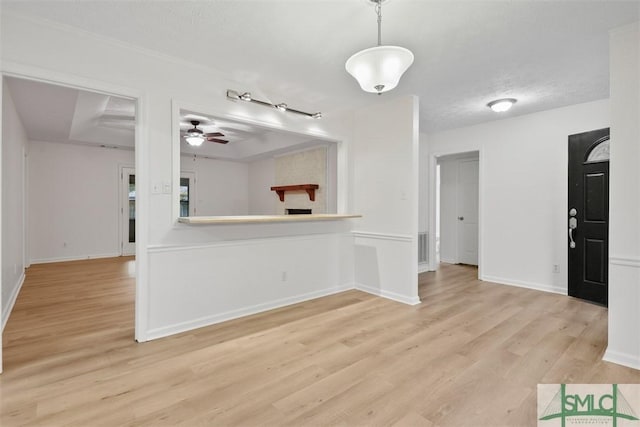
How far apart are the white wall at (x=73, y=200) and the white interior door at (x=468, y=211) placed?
7.00m

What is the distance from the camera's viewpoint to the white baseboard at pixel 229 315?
2854 millimetres

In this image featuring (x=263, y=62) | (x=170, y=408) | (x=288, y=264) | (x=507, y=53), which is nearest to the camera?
(x=170, y=408)

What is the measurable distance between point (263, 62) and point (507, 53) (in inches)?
83.1

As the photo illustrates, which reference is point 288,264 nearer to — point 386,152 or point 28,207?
point 386,152

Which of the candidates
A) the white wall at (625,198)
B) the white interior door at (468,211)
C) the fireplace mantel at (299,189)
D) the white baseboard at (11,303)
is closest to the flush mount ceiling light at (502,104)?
the white wall at (625,198)

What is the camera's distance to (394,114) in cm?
399

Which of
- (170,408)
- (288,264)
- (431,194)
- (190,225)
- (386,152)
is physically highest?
(386,152)

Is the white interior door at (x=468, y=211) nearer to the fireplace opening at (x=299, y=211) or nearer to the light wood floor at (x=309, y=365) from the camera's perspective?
the light wood floor at (x=309, y=365)

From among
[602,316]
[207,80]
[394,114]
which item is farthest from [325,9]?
[602,316]

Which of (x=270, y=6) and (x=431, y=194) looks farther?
(x=431, y=194)

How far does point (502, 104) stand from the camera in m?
3.94

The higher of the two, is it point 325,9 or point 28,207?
point 325,9

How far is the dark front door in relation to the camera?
3.70 meters

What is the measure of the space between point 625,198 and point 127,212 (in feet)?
26.4
